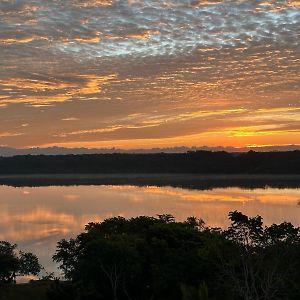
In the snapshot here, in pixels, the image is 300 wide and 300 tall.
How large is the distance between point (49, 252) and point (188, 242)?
790 inches

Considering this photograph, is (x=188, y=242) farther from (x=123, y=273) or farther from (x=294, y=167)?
(x=294, y=167)

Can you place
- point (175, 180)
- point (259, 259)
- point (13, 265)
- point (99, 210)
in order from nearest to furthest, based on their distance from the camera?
point (259, 259) < point (13, 265) < point (99, 210) < point (175, 180)

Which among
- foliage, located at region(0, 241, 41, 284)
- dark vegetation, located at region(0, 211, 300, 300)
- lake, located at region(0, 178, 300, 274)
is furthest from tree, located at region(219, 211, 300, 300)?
lake, located at region(0, 178, 300, 274)

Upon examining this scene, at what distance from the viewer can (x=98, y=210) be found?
69812 mm

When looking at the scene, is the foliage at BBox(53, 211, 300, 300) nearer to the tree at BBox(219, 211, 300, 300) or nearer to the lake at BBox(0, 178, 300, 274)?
the tree at BBox(219, 211, 300, 300)

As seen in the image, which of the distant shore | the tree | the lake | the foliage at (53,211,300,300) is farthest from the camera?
the distant shore

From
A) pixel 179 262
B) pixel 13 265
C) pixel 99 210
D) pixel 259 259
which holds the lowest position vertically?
pixel 99 210

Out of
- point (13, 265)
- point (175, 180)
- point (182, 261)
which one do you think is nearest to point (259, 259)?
point (182, 261)

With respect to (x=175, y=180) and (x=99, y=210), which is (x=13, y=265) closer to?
(x=99, y=210)

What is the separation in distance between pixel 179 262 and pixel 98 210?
50.4 m

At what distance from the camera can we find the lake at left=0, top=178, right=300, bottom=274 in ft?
157

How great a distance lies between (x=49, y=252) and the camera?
39.2 metres

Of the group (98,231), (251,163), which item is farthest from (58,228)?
(251,163)

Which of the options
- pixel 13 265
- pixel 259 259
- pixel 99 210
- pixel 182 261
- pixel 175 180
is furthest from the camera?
pixel 175 180
